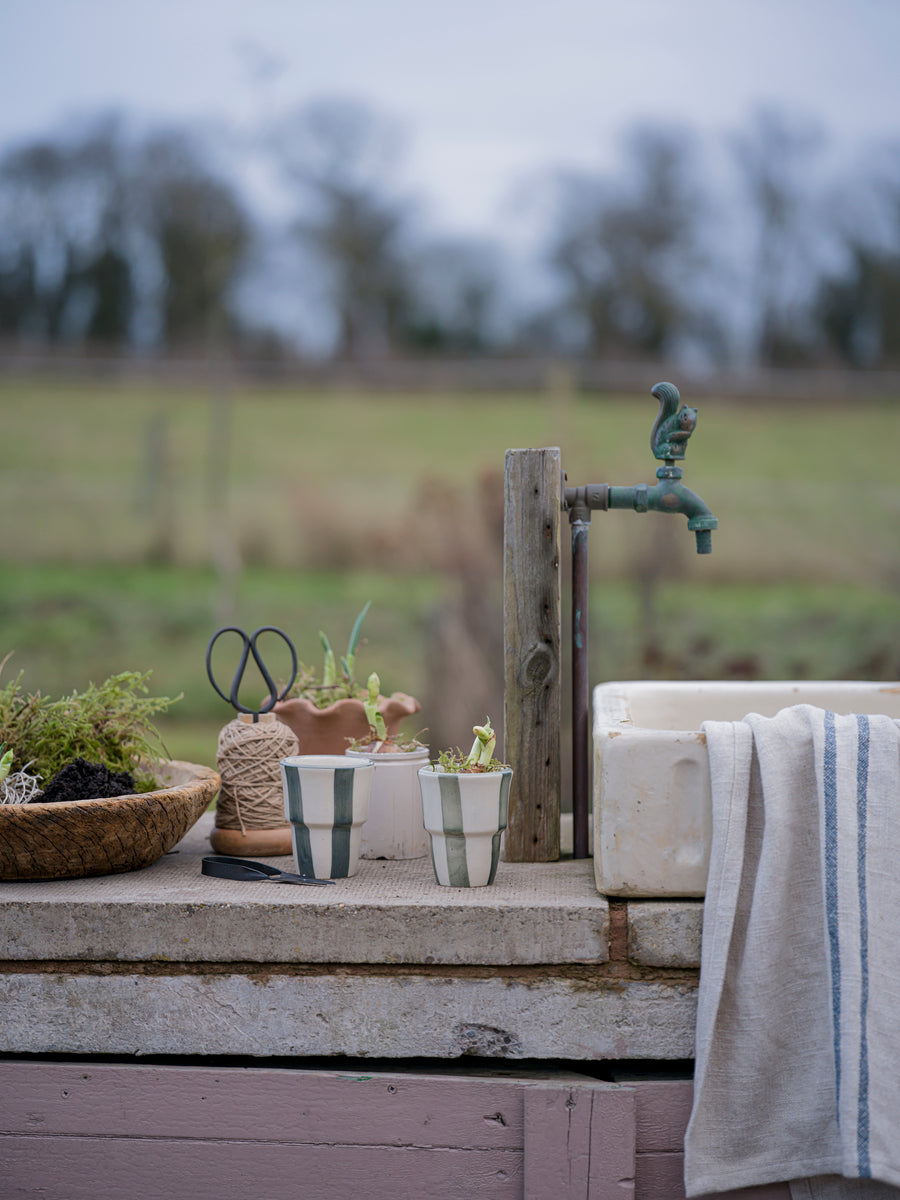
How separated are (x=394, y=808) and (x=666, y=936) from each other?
1.29ft

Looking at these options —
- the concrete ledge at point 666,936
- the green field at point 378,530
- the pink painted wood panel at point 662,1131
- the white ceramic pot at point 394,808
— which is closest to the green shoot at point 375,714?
the white ceramic pot at point 394,808

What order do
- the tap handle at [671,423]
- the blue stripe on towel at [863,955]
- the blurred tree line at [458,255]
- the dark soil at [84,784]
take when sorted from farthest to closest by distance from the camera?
the blurred tree line at [458,255]
the tap handle at [671,423]
the dark soil at [84,784]
the blue stripe on towel at [863,955]

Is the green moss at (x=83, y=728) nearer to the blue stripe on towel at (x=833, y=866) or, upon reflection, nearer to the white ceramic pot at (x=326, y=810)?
the white ceramic pot at (x=326, y=810)

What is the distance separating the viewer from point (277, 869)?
121 cm

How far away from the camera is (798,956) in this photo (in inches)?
41.7

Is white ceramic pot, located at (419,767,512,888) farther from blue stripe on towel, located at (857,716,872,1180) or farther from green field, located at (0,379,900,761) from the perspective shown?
green field, located at (0,379,900,761)

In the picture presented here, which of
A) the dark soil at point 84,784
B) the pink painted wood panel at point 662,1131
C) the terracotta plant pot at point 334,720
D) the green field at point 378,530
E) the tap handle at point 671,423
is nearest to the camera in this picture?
the pink painted wood panel at point 662,1131

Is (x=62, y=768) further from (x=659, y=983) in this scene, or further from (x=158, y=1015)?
(x=659, y=983)

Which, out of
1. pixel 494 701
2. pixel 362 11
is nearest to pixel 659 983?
pixel 494 701

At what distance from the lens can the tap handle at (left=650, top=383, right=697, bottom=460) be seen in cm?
131

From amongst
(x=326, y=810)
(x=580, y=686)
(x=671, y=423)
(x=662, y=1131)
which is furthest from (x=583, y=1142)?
(x=671, y=423)

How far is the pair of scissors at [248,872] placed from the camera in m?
1.20

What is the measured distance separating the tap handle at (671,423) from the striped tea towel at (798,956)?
425 millimetres

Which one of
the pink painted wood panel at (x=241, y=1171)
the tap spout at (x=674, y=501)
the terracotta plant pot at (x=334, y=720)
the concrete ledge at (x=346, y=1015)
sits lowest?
the pink painted wood panel at (x=241, y=1171)
